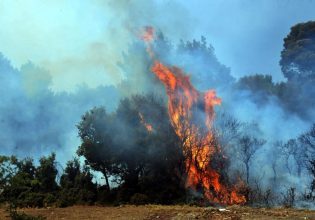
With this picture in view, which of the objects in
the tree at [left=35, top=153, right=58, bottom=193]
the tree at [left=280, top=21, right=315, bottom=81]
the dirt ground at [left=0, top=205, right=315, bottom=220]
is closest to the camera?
the dirt ground at [left=0, top=205, right=315, bottom=220]

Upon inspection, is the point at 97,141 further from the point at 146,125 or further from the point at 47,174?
the point at 47,174

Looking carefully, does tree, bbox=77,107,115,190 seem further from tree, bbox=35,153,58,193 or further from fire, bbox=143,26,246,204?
fire, bbox=143,26,246,204

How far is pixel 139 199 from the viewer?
24500 mm

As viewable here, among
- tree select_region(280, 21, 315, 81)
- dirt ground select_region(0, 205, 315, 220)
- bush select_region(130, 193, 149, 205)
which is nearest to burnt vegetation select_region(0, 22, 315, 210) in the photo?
bush select_region(130, 193, 149, 205)

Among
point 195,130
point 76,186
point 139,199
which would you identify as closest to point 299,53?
point 195,130

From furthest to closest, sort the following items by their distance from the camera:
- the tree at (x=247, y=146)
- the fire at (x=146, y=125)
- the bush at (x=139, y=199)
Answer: the tree at (x=247, y=146) < the fire at (x=146, y=125) < the bush at (x=139, y=199)

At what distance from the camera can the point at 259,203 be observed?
78.4 ft

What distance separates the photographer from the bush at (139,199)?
80.1ft

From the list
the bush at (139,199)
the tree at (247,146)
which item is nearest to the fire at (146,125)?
the bush at (139,199)

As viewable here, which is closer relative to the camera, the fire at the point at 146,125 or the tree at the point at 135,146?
the tree at the point at 135,146

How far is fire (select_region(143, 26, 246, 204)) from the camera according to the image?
25812 mm

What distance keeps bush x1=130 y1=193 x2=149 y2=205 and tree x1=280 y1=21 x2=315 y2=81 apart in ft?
73.5

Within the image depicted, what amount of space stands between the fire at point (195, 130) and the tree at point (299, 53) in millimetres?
14722

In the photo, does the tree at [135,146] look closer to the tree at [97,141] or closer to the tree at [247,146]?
the tree at [97,141]
